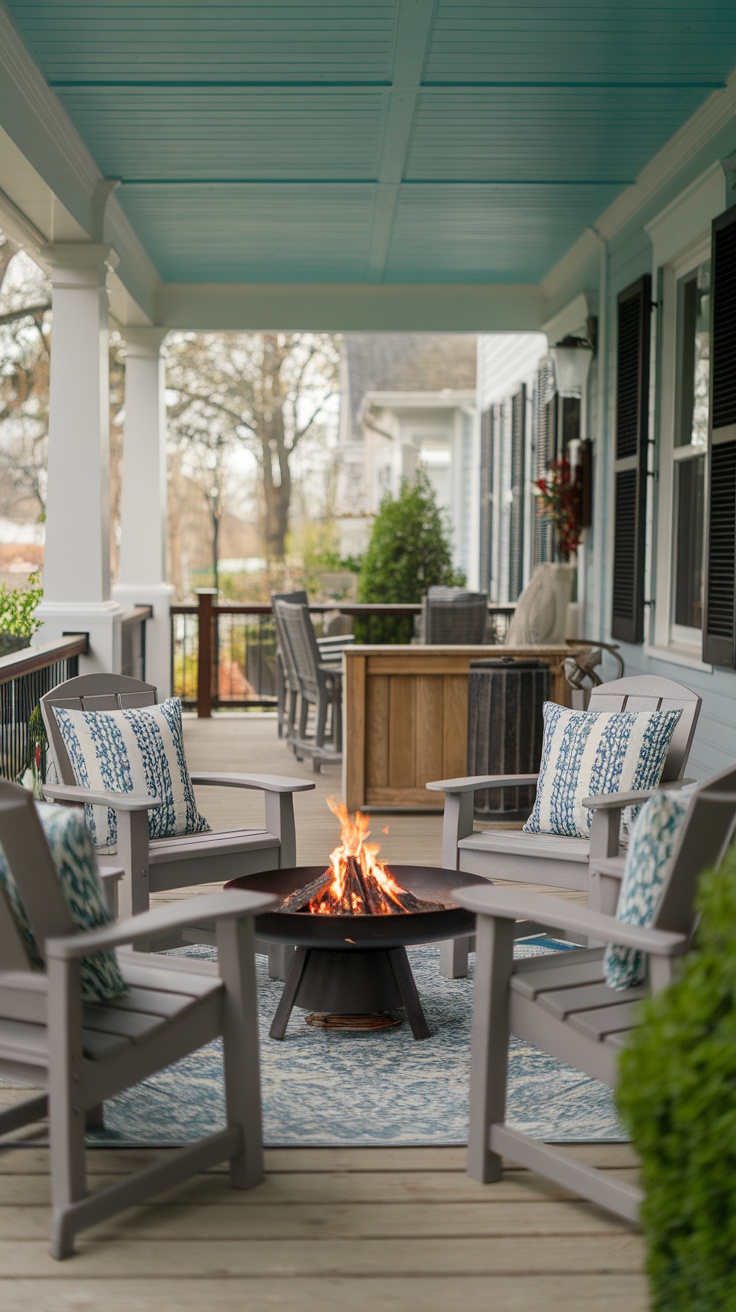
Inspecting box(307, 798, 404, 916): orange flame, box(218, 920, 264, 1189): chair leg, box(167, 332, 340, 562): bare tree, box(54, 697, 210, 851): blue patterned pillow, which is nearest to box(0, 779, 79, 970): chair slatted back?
box(218, 920, 264, 1189): chair leg

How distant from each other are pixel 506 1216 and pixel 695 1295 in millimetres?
A: 865

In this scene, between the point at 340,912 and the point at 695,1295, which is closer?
the point at 695,1295

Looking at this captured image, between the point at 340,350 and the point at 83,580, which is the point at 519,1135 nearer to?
the point at 83,580

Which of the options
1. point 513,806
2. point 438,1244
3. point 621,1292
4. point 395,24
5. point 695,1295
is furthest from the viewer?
point 513,806

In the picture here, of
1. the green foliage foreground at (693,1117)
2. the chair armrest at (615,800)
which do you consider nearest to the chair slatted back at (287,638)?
the chair armrest at (615,800)

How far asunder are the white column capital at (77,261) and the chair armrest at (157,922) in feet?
14.9

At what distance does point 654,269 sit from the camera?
638 centimetres

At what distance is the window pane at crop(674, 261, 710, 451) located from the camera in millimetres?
5871

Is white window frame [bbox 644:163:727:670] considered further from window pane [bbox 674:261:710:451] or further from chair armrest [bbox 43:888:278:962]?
chair armrest [bbox 43:888:278:962]

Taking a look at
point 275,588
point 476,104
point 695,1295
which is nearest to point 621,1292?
point 695,1295

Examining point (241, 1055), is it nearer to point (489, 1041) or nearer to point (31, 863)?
point (489, 1041)

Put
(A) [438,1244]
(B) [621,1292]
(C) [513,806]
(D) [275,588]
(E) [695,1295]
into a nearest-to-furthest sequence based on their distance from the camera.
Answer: (E) [695,1295], (B) [621,1292], (A) [438,1244], (C) [513,806], (D) [275,588]

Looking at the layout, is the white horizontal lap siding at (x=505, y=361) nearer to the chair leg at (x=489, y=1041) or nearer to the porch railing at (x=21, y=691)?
the porch railing at (x=21, y=691)

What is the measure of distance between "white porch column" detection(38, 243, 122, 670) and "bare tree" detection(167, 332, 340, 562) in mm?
16505
